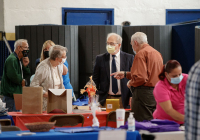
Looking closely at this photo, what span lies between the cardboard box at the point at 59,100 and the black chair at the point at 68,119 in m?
0.23

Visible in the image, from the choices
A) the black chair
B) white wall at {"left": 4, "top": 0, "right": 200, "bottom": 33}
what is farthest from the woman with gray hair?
white wall at {"left": 4, "top": 0, "right": 200, "bottom": 33}

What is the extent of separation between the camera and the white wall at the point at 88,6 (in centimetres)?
732

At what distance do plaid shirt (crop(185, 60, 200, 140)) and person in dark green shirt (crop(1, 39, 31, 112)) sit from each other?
137 inches

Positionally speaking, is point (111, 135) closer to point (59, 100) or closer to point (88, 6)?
point (59, 100)

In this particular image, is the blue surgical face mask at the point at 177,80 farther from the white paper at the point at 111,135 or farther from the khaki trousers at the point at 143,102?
the white paper at the point at 111,135

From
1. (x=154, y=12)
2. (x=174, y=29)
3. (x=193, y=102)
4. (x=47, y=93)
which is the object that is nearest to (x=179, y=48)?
(x=174, y=29)

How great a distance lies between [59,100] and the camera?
3553mm

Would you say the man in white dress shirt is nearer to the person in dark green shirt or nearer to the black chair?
the black chair

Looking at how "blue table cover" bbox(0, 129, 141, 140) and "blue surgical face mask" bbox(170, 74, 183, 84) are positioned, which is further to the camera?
"blue surgical face mask" bbox(170, 74, 183, 84)

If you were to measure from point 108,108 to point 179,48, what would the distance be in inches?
106

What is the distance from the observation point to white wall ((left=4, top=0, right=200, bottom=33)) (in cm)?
732

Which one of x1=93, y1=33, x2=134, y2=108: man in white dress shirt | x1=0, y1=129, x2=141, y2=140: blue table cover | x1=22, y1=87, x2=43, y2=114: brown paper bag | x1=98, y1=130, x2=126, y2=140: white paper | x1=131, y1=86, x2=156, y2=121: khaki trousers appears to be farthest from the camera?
x1=93, y1=33, x2=134, y2=108: man in white dress shirt

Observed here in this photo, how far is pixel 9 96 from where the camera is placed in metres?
4.61

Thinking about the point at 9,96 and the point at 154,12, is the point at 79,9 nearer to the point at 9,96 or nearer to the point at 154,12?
the point at 154,12
